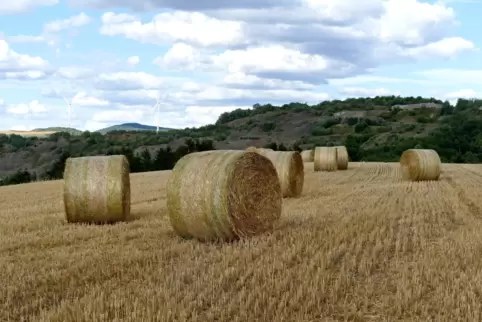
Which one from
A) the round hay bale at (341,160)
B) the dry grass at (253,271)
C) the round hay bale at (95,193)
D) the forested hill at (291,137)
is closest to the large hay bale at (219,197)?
the dry grass at (253,271)

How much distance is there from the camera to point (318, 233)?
1003 centimetres

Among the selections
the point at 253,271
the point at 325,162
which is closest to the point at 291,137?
the point at 325,162

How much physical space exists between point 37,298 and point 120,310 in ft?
3.50

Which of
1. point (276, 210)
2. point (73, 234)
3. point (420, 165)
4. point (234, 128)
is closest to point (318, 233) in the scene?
point (276, 210)

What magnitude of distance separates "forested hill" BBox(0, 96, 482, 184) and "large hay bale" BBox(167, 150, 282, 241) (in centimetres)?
3428

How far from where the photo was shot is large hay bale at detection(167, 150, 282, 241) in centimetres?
975

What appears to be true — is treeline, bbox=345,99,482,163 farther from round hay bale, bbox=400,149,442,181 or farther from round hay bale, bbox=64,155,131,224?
round hay bale, bbox=64,155,131,224

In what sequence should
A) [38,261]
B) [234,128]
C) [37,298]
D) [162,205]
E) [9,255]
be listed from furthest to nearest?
[234,128] → [162,205] → [9,255] → [38,261] → [37,298]

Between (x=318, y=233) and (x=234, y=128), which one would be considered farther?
(x=234, y=128)

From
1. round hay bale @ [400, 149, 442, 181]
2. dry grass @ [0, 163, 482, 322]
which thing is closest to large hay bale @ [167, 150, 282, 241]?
dry grass @ [0, 163, 482, 322]

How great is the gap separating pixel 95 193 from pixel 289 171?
22.7 ft

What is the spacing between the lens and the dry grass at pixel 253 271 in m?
5.98

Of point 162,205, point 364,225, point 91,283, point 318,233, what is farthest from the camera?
point 162,205

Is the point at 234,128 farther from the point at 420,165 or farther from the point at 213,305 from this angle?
the point at 213,305
